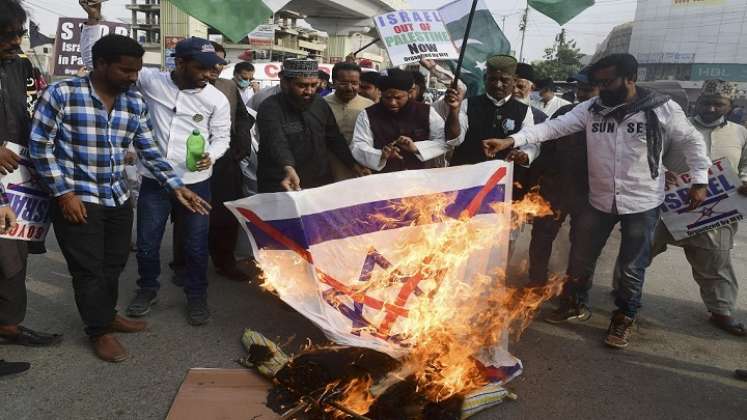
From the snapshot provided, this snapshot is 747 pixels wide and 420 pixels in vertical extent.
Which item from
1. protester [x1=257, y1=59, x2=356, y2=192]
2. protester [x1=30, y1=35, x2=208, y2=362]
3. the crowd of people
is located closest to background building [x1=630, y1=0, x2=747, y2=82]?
the crowd of people

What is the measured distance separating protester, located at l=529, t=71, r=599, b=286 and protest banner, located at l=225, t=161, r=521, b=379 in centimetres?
125

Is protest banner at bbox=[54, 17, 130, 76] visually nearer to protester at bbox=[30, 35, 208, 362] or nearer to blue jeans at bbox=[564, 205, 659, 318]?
protester at bbox=[30, 35, 208, 362]

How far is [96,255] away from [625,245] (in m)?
3.71

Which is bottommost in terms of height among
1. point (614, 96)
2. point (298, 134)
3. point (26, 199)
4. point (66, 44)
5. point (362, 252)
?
point (362, 252)

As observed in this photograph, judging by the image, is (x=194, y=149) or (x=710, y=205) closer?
(x=194, y=149)

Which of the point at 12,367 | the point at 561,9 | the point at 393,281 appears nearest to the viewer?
the point at 12,367

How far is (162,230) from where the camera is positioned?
4.02m

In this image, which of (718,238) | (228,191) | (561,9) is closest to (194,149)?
(228,191)

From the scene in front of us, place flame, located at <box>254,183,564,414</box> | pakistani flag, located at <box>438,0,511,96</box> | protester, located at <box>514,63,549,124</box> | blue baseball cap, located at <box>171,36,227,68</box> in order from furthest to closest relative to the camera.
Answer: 1. pakistani flag, located at <box>438,0,511,96</box>
2. protester, located at <box>514,63,549,124</box>
3. blue baseball cap, located at <box>171,36,227,68</box>
4. flame, located at <box>254,183,564,414</box>

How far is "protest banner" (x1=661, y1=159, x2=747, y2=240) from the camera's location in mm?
4172

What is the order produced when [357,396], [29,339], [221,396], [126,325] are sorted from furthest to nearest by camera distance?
[126,325]
[29,339]
[221,396]
[357,396]

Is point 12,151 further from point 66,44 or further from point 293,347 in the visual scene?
point 66,44

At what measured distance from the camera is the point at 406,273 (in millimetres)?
3287

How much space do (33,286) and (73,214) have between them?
196 centimetres
